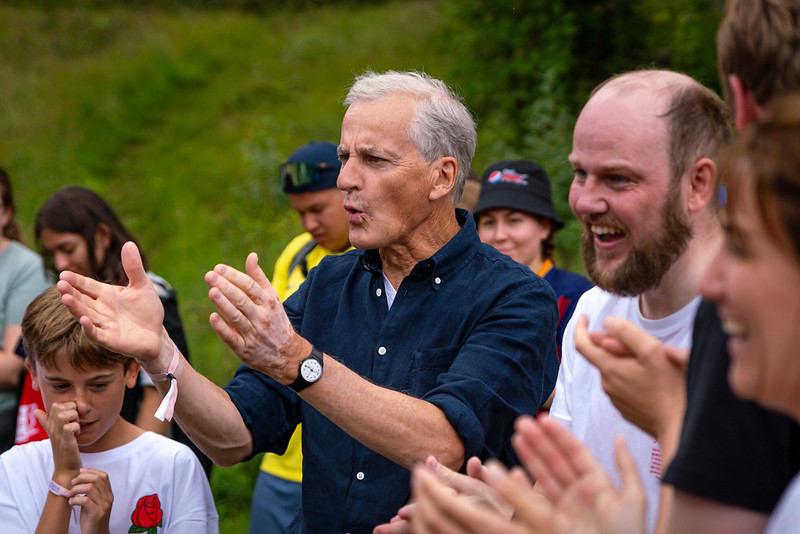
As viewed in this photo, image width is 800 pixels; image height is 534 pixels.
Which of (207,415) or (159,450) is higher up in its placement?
(207,415)

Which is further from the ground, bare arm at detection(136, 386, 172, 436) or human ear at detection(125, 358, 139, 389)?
human ear at detection(125, 358, 139, 389)

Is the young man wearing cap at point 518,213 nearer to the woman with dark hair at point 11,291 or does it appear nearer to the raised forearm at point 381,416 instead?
the raised forearm at point 381,416

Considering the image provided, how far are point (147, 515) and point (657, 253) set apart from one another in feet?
6.27

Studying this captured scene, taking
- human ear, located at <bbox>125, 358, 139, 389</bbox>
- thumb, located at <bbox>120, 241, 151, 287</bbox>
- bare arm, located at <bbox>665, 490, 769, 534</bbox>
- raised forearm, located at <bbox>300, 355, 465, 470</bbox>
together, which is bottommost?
human ear, located at <bbox>125, 358, 139, 389</bbox>

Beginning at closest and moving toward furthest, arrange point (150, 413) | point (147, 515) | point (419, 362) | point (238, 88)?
point (419, 362) < point (147, 515) < point (150, 413) < point (238, 88)

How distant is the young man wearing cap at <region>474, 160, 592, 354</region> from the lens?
4.37 m

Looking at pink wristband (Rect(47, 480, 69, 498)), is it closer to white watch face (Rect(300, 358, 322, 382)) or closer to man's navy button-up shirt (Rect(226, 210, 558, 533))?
man's navy button-up shirt (Rect(226, 210, 558, 533))

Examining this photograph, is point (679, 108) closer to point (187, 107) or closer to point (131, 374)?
point (131, 374)

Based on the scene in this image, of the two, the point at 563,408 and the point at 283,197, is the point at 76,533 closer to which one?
the point at 563,408

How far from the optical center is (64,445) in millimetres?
2701

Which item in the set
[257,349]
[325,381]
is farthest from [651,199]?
[257,349]

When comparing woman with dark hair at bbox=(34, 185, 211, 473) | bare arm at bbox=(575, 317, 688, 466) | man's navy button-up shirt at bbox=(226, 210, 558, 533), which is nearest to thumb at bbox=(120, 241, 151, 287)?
man's navy button-up shirt at bbox=(226, 210, 558, 533)

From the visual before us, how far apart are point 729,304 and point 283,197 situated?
27.8 feet

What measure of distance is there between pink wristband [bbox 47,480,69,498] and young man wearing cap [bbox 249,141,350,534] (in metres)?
1.52
